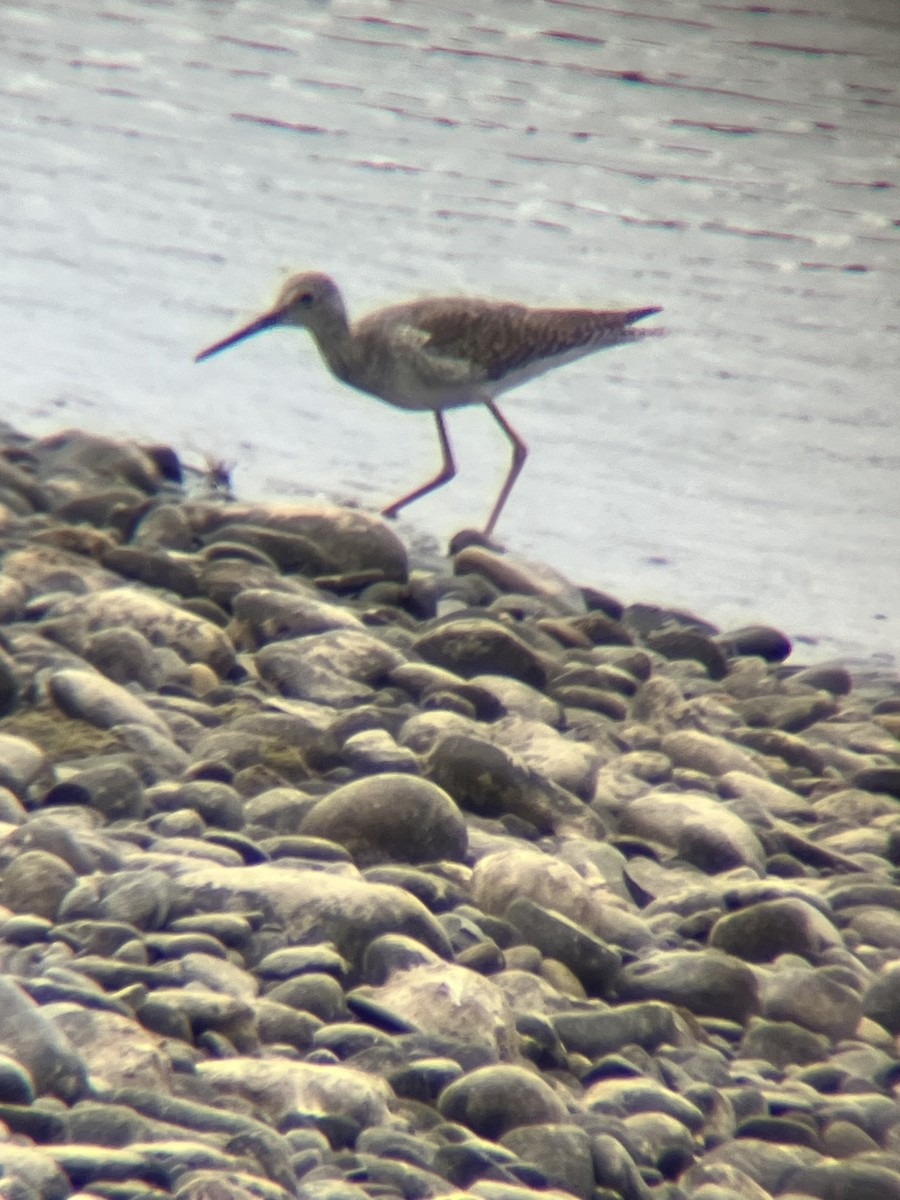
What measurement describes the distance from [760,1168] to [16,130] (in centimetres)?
980

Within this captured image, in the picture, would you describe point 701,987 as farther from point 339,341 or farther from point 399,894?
point 339,341

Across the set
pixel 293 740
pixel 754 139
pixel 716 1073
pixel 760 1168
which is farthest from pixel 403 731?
pixel 754 139

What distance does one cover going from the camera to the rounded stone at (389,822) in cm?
303

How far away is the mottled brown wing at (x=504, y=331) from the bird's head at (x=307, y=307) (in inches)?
12.2

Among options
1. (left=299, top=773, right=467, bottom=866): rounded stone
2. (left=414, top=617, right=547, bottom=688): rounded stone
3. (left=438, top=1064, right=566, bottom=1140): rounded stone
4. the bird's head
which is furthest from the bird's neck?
(left=438, top=1064, right=566, bottom=1140): rounded stone

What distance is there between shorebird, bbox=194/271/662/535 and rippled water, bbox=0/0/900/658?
0.42m

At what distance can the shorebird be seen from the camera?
665cm

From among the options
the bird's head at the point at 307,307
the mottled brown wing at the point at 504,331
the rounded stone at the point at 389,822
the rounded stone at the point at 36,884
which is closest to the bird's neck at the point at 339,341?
the bird's head at the point at 307,307

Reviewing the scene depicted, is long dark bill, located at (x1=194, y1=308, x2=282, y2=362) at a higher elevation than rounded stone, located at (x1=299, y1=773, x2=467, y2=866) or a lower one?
lower

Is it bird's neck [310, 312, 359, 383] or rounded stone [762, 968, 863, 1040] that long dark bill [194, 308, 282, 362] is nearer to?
bird's neck [310, 312, 359, 383]

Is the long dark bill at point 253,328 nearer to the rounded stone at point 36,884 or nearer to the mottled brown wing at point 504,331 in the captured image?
the mottled brown wing at point 504,331

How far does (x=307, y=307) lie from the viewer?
686 centimetres

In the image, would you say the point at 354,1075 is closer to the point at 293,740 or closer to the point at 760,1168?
the point at 760,1168

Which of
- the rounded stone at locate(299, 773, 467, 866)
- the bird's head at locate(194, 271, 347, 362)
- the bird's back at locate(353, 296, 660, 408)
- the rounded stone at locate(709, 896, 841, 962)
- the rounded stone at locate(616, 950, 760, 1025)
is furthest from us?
the bird's head at locate(194, 271, 347, 362)
